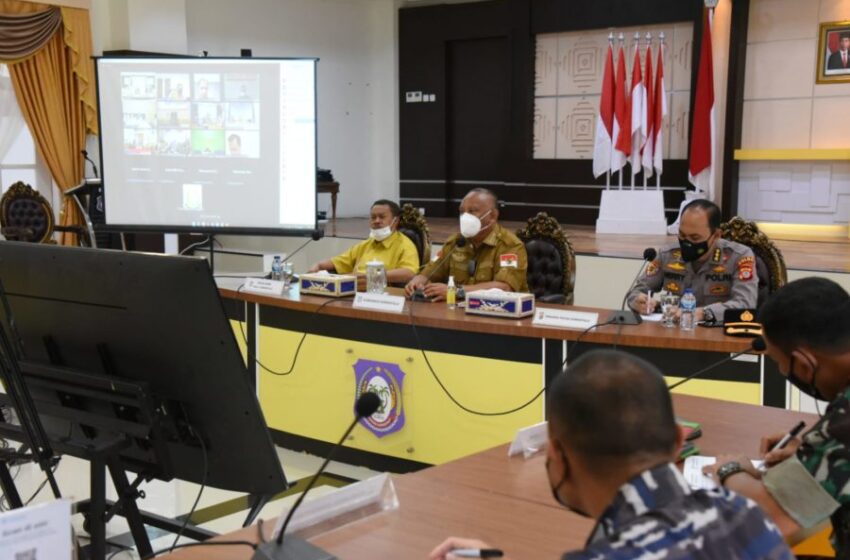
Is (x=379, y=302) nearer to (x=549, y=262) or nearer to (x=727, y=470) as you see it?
(x=549, y=262)

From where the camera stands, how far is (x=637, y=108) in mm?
8766

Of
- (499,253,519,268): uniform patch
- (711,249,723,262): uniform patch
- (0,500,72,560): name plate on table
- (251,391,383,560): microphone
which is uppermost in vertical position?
(711,249,723,262): uniform patch

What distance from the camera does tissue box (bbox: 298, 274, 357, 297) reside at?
4.09 meters

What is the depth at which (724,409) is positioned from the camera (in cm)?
239

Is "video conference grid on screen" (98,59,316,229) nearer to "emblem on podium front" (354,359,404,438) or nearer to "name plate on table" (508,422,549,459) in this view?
"emblem on podium front" (354,359,404,438)

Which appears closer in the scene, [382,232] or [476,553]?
[476,553]

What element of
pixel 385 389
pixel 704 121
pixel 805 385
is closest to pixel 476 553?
pixel 805 385

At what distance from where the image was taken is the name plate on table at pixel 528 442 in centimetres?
205

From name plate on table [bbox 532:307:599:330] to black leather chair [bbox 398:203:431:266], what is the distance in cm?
174

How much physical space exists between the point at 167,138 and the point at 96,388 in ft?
11.1

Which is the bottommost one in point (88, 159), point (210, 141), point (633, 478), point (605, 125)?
point (633, 478)

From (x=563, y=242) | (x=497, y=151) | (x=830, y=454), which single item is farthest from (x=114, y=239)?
(x=830, y=454)

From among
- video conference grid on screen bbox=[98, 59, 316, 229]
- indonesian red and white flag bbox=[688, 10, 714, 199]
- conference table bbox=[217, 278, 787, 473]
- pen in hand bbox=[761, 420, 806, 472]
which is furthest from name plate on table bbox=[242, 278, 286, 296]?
indonesian red and white flag bbox=[688, 10, 714, 199]

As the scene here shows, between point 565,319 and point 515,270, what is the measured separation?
0.84 m
